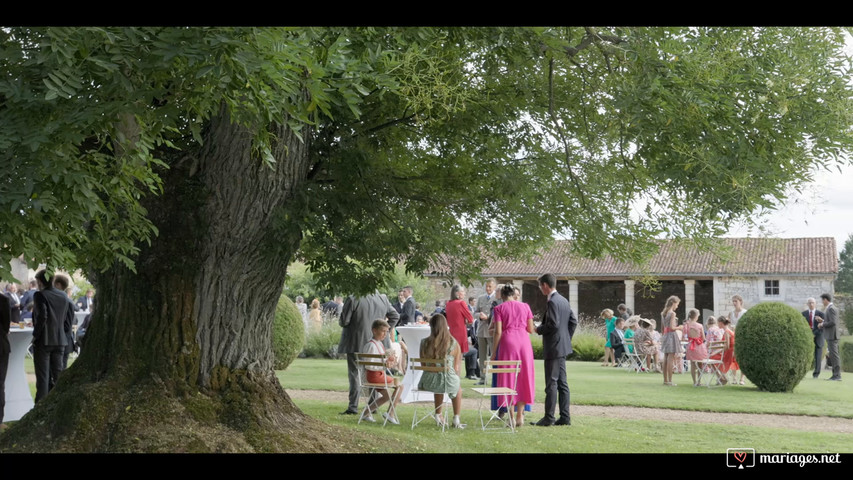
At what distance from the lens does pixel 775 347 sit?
45.6 feet

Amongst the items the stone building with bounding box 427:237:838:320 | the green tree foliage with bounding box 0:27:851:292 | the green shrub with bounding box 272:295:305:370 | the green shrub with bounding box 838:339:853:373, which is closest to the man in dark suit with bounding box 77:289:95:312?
the green shrub with bounding box 272:295:305:370

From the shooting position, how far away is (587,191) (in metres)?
9.22

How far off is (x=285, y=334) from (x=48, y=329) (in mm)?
7470

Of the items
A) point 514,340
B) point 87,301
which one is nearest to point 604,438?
point 514,340

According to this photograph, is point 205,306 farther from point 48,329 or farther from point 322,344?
point 322,344

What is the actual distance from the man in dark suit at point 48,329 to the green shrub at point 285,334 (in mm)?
6956

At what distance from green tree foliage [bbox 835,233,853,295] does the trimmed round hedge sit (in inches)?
3009

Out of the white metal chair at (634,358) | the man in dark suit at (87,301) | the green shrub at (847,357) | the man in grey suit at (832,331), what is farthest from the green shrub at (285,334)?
the green shrub at (847,357)

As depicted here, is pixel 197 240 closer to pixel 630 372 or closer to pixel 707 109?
pixel 707 109

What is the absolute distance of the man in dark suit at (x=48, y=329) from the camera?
9.85 meters

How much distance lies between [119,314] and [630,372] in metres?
13.9

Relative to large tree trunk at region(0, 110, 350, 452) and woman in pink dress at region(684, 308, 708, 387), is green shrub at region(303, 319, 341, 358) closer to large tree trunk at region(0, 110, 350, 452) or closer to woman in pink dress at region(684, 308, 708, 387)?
woman in pink dress at region(684, 308, 708, 387)
